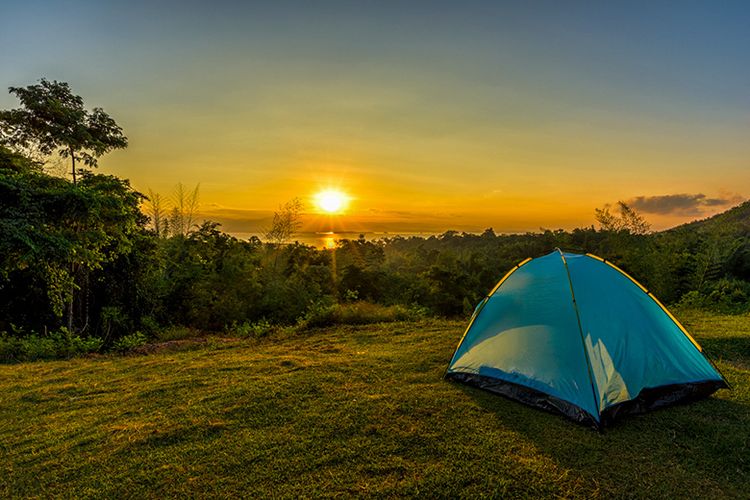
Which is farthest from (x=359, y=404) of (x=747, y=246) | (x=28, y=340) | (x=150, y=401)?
(x=747, y=246)

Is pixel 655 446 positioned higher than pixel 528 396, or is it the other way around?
pixel 528 396

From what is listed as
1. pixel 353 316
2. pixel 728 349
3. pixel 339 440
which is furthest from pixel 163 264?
pixel 728 349

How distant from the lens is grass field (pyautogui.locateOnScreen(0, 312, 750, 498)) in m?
2.97

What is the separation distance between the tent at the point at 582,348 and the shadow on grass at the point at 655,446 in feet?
0.56

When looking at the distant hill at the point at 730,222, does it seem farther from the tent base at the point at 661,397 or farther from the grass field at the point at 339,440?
the tent base at the point at 661,397

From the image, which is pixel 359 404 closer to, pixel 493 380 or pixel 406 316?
pixel 493 380

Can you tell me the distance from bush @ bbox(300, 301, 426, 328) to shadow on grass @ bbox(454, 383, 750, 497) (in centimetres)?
566

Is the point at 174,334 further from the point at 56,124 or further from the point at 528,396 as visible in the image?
the point at 528,396

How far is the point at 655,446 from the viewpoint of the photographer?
11.5 feet

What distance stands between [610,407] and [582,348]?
612mm

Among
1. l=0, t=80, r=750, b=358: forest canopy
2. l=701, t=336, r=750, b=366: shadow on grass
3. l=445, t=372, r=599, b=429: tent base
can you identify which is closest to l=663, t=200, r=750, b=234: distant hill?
l=0, t=80, r=750, b=358: forest canopy

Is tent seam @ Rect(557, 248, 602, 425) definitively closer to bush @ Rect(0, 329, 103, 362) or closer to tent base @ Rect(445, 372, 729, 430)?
tent base @ Rect(445, 372, 729, 430)

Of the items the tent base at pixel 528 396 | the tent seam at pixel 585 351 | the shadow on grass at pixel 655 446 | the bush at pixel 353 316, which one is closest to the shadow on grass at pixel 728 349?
the shadow on grass at pixel 655 446

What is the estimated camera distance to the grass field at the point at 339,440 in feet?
9.73
